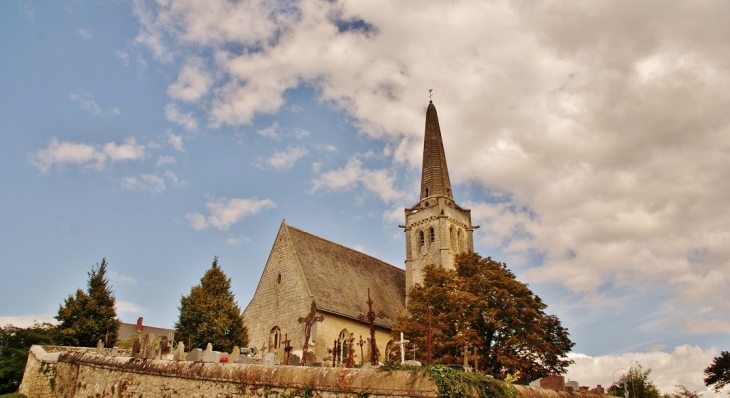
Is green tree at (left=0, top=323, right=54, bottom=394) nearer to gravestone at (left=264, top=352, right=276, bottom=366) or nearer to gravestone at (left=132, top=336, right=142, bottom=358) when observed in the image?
gravestone at (left=132, top=336, right=142, bottom=358)

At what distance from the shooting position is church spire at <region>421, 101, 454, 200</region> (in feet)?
143

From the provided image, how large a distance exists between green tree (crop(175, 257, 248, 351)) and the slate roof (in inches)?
185

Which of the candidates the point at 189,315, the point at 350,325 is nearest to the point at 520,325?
the point at 350,325

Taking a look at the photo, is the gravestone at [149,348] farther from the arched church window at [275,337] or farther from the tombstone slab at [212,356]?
the arched church window at [275,337]

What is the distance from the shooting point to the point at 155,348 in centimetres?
1316

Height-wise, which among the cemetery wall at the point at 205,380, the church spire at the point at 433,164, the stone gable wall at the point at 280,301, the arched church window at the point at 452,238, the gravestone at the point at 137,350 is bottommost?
the cemetery wall at the point at 205,380

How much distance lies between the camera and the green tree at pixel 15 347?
20953mm

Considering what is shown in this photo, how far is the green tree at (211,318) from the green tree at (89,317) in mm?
3560

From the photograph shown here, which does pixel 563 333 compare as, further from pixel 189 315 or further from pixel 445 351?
pixel 189 315

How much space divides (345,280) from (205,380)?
23.9 metres

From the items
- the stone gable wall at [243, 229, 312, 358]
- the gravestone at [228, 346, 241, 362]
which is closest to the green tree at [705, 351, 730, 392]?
the stone gable wall at [243, 229, 312, 358]

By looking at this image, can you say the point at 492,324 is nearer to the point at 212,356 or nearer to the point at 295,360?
the point at 295,360

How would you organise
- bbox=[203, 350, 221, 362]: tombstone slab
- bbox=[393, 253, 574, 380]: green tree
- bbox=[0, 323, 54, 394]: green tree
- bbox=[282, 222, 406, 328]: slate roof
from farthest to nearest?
bbox=[282, 222, 406, 328]: slate roof → bbox=[393, 253, 574, 380]: green tree → bbox=[0, 323, 54, 394]: green tree → bbox=[203, 350, 221, 362]: tombstone slab

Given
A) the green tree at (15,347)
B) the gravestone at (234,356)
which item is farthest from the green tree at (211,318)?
the gravestone at (234,356)
